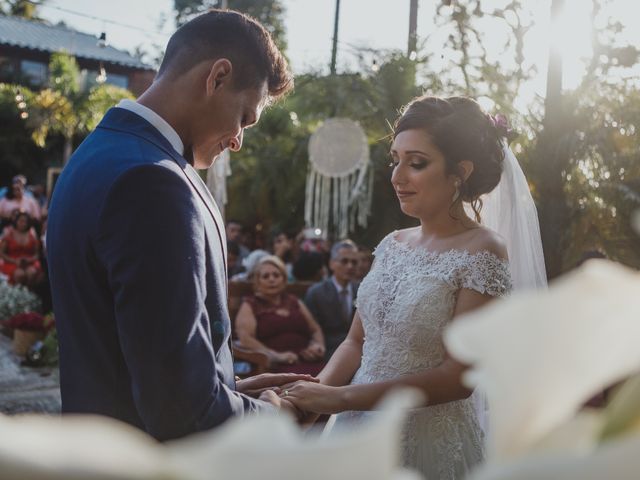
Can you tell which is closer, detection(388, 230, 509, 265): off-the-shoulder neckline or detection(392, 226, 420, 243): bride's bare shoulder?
detection(388, 230, 509, 265): off-the-shoulder neckline

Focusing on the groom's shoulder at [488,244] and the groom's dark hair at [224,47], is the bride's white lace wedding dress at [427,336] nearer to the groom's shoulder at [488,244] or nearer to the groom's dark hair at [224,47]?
the groom's shoulder at [488,244]

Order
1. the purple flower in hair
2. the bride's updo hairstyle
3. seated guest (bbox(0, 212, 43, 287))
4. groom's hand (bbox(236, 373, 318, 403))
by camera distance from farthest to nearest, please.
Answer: seated guest (bbox(0, 212, 43, 287))
the purple flower in hair
the bride's updo hairstyle
groom's hand (bbox(236, 373, 318, 403))

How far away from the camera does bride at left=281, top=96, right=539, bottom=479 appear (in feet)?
8.59

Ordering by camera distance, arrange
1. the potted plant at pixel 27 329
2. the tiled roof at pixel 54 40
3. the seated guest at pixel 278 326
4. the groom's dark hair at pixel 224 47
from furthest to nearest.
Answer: the tiled roof at pixel 54 40 → the potted plant at pixel 27 329 → the seated guest at pixel 278 326 → the groom's dark hair at pixel 224 47

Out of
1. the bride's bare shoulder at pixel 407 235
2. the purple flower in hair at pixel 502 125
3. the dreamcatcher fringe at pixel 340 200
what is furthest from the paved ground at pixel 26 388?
the dreamcatcher fringe at pixel 340 200

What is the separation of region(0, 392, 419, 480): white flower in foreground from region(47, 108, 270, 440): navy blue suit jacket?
1.27 metres

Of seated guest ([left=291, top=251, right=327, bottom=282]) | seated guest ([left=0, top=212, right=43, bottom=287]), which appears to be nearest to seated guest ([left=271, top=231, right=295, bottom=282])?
seated guest ([left=291, top=251, right=327, bottom=282])

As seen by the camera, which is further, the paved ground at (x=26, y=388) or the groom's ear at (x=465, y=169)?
the paved ground at (x=26, y=388)

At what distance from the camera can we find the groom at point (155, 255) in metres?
1.54

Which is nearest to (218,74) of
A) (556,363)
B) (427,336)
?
(427,336)

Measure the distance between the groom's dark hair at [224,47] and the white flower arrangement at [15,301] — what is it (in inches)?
317

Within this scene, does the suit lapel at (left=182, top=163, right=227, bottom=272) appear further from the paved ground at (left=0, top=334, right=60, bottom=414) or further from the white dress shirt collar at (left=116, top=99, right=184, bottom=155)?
the paved ground at (left=0, top=334, right=60, bottom=414)

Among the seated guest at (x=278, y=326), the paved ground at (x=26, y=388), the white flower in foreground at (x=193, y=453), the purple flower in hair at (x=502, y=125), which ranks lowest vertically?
the paved ground at (x=26, y=388)

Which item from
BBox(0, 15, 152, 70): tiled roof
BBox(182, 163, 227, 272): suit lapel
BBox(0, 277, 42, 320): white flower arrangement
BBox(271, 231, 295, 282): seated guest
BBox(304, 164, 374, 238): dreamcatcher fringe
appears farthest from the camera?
BBox(0, 15, 152, 70): tiled roof
